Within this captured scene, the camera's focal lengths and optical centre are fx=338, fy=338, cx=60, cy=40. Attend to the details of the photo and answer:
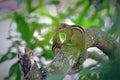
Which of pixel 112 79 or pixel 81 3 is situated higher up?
pixel 81 3

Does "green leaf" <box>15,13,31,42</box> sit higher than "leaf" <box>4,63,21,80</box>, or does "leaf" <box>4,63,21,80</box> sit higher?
"green leaf" <box>15,13,31,42</box>

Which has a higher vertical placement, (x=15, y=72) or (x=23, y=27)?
(x=23, y=27)

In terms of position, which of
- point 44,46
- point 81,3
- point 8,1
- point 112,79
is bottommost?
point 112,79

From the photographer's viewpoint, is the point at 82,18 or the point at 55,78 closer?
the point at 55,78

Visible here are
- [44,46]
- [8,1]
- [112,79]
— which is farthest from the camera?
[8,1]

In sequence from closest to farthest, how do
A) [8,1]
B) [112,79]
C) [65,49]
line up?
[112,79]
[65,49]
[8,1]

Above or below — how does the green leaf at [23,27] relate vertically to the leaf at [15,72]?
above

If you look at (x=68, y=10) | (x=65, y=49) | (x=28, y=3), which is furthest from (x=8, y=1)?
(x=65, y=49)

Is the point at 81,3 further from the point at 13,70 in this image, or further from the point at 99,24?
the point at 13,70
